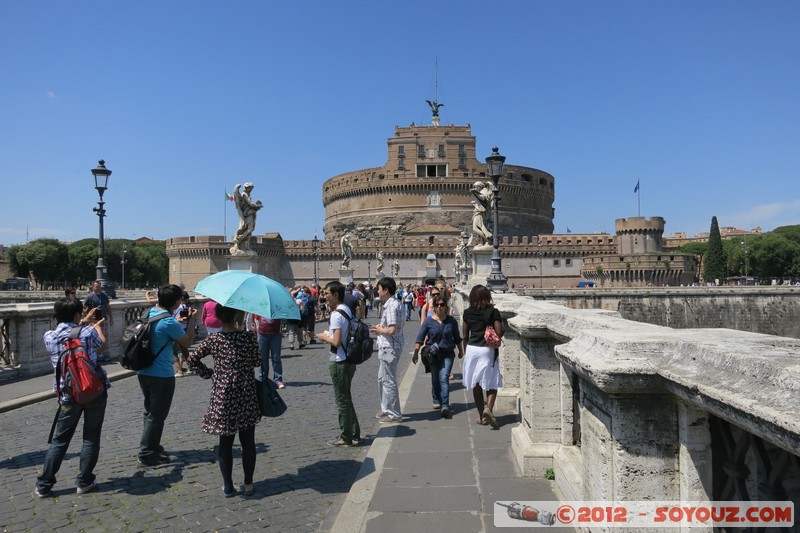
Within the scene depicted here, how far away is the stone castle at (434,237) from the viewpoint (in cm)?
5662

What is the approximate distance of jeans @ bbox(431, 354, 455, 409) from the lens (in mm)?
6566

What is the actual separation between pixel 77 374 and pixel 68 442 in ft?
1.61

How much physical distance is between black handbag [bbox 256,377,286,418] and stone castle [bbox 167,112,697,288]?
45.4 m

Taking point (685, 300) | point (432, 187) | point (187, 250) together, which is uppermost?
point (432, 187)

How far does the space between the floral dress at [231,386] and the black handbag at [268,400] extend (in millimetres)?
44

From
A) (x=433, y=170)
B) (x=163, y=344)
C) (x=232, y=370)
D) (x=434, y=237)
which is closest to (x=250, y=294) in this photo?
(x=232, y=370)

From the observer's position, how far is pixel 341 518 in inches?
147

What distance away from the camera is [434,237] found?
6419cm

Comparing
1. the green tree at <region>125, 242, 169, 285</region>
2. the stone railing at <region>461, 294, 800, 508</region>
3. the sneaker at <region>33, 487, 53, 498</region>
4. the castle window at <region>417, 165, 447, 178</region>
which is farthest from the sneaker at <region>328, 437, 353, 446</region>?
the green tree at <region>125, 242, 169, 285</region>

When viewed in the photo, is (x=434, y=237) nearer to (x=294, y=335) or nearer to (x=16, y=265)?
(x=16, y=265)

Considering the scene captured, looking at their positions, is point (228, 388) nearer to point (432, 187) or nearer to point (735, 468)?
point (735, 468)

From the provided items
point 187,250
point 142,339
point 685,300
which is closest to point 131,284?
point 187,250

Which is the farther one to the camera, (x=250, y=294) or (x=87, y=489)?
(x=250, y=294)

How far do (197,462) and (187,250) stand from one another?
5808 centimetres
